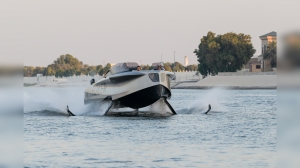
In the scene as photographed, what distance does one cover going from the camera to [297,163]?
1094cm

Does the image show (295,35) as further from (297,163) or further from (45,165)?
(45,165)

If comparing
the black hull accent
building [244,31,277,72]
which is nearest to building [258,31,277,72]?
building [244,31,277,72]

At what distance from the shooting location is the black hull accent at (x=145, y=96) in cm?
3341

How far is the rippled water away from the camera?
16.4 metres

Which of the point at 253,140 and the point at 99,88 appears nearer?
the point at 253,140

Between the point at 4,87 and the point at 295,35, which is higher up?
the point at 295,35

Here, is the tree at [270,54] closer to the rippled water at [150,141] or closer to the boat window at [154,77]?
the rippled water at [150,141]

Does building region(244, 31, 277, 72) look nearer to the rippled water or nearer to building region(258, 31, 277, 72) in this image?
building region(258, 31, 277, 72)

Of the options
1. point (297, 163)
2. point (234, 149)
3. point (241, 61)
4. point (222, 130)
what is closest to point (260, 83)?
point (241, 61)

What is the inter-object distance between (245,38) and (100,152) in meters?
124

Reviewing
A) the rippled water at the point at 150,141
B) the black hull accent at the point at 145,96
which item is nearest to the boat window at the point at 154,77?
the black hull accent at the point at 145,96

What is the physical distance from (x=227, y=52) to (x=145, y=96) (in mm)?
103655

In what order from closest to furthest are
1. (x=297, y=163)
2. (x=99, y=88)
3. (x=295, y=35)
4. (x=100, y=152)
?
1. (x=295, y=35)
2. (x=297, y=163)
3. (x=100, y=152)
4. (x=99, y=88)

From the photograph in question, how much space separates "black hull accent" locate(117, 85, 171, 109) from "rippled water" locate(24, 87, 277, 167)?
1065 mm
